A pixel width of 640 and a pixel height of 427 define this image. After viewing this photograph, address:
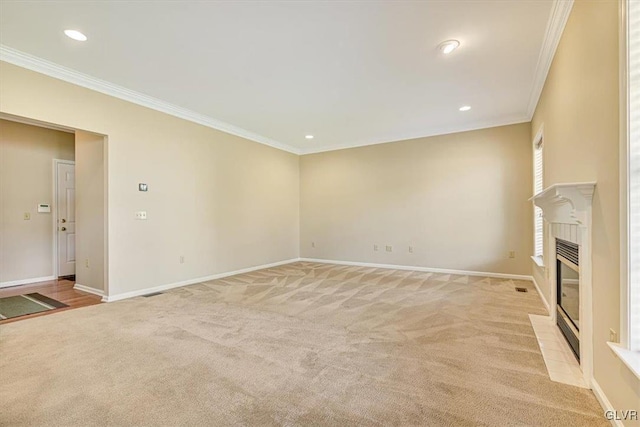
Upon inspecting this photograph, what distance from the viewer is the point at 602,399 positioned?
1.68 m

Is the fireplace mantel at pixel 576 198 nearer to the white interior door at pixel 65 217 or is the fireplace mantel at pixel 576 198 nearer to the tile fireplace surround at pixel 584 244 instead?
the tile fireplace surround at pixel 584 244

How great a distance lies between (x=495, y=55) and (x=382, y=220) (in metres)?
3.76

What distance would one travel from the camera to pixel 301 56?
3074mm

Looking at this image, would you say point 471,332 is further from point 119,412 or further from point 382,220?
point 382,220

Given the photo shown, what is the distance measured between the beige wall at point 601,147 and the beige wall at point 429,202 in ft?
9.84

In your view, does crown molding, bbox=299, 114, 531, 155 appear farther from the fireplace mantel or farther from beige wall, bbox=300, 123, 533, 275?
the fireplace mantel

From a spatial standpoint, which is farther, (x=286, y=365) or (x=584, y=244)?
(x=286, y=365)

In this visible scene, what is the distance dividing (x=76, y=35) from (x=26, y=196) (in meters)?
3.96

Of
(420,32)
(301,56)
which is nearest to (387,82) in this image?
(420,32)

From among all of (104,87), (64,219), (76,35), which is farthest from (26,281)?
(76,35)

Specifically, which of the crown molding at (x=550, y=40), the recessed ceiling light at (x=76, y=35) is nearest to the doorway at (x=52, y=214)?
the recessed ceiling light at (x=76, y=35)

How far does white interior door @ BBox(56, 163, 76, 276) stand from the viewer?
5.40 metres

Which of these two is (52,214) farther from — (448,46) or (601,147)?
(601,147)

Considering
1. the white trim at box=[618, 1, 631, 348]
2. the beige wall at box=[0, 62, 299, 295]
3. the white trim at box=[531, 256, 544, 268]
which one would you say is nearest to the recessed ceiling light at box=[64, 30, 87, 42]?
the beige wall at box=[0, 62, 299, 295]
